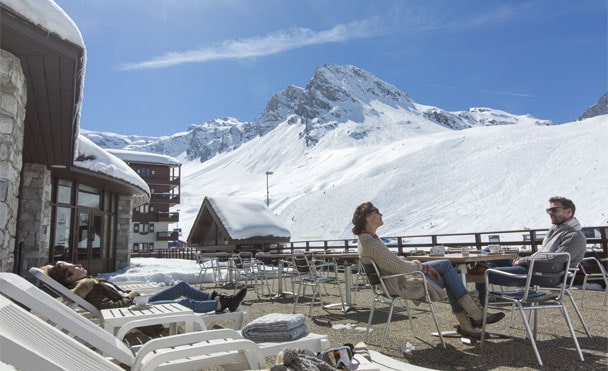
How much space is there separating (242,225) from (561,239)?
13.8 m

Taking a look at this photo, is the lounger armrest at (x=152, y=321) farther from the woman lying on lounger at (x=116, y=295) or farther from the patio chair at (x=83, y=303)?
the woman lying on lounger at (x=116, y=295)

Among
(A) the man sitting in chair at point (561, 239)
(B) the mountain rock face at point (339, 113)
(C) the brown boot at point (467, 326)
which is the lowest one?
(C) the brown boot at point (467, 326)

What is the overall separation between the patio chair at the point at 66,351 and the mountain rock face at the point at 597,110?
17698 centimetres

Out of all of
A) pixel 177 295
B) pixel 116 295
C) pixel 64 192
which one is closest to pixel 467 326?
pixel 177 295

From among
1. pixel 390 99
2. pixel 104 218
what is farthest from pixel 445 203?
pixel 390 99

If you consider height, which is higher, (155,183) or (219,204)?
(155,183)

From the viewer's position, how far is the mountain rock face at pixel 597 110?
15138 centimetres

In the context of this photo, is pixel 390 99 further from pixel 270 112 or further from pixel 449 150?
pixel 449 150

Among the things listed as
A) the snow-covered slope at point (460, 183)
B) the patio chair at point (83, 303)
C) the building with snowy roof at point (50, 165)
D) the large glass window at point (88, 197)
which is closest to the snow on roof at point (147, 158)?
the snow-covered slope at point (460, 183)

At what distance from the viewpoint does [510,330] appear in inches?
177

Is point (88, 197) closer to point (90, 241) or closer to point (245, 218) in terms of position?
point (90, 241)

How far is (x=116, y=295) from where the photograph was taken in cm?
445

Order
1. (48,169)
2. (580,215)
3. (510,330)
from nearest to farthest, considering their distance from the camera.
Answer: (510,330), (48,169), (580,215)

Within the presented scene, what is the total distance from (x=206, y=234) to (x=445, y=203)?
835 inches
